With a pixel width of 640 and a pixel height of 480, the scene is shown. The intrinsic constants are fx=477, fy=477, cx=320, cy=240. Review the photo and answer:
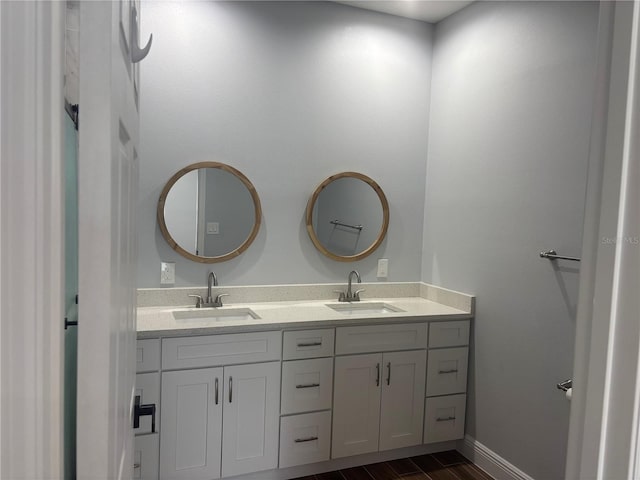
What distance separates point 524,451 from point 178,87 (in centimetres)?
266

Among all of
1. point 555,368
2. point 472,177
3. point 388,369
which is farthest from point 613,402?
point 472,177

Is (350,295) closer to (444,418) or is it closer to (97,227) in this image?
(444,418)

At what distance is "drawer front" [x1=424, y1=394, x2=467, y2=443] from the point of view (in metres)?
2.77

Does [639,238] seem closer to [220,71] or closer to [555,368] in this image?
[555,368]

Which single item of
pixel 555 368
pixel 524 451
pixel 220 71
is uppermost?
pixel 220 71

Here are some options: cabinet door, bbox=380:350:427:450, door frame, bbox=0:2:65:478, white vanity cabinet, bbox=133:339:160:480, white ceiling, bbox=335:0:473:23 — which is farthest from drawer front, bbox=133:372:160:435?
white ceiling, bbox=335:0:473:23

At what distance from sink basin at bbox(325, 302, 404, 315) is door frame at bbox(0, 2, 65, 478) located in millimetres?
2393

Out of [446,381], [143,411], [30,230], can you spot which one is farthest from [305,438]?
[30,230]

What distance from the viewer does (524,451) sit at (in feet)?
7.99

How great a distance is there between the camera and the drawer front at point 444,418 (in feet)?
9.09

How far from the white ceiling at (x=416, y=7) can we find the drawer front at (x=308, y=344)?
6.55 feet

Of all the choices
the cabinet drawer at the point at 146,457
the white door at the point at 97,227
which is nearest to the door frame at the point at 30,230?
the white door at the point at 97,227

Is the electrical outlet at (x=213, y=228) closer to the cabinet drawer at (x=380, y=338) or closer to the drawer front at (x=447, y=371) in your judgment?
the cabinet drawer at (x=380, y=338)

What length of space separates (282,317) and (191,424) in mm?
Result: 671
